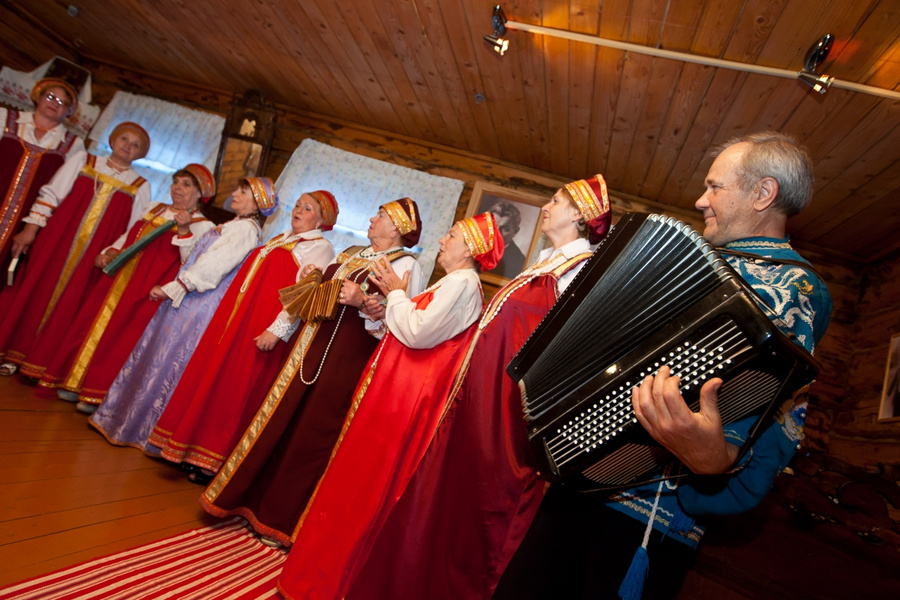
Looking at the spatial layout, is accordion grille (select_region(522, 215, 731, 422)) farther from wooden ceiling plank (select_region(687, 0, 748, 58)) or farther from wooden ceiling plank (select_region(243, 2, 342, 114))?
wooden ceiling plank (select_region(243, 2, 342, 114))

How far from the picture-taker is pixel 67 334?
3484 mm

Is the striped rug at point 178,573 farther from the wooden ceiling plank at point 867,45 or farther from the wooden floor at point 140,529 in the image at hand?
the wooden ceiling plank at point 867,45

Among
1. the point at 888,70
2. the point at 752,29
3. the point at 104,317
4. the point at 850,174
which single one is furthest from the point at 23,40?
the point at 850,174

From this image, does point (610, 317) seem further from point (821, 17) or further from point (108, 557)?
point (821, 17)

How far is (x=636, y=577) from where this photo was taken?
107 cm

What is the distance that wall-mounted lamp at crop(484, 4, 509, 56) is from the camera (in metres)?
2.76

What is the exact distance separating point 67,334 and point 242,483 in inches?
84.5

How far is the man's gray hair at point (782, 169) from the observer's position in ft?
3.78

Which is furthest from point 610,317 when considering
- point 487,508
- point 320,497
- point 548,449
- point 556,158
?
point 556,158

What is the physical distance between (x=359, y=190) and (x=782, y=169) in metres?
4.20

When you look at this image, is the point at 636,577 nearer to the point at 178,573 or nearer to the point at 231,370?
the point at 178,573

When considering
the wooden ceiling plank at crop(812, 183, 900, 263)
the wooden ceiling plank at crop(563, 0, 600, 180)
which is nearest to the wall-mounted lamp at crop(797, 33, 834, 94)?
the wooden ceiling plank at crop(563, 0, 600, 180)

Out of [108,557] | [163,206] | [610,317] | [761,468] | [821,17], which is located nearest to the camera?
[761,468]

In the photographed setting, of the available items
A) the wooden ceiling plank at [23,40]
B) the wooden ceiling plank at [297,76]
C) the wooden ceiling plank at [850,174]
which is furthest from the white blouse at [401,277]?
the wooden ceiling plank at [23,40]
